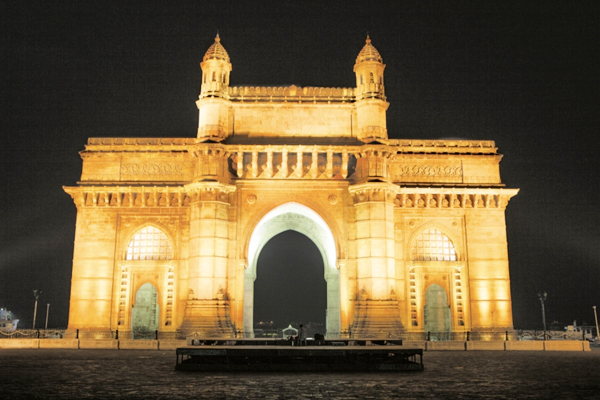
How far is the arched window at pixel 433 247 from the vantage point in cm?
3681

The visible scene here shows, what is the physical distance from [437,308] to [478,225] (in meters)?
6.64

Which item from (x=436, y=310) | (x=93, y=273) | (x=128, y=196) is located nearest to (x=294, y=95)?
(x=128, y=196)

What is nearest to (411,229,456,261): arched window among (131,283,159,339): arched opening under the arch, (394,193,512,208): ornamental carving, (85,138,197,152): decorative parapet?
(394,193,512,208): ornamental carving

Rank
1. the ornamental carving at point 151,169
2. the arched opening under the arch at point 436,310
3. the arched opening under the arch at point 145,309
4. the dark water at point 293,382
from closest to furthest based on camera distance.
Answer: the dark water at point 293,382 < the ornamental carving at point 151,169 < the arched opening under the arch at point 436,310 < the arched opening under the arch at point 145,309

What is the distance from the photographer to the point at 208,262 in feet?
110

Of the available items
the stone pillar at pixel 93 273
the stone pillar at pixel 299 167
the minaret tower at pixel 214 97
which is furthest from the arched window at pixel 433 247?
the stone pillar at pixel 93 273

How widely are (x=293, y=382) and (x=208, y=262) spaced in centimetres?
1911

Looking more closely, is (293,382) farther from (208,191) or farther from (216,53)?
(216,53)

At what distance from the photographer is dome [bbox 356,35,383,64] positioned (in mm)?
37188

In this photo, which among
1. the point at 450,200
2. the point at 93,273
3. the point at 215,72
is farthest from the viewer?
the point at 450,200

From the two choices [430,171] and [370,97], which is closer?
[370,97]

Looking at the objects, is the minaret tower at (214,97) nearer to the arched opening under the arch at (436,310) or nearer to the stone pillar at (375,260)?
the stone pillar at (375,260)

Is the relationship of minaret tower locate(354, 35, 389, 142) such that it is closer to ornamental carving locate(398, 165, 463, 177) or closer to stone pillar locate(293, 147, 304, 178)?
ornamental carving locate(398, 165, 463, 177)

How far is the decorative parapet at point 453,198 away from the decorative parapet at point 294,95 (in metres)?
6.99
